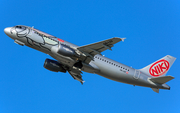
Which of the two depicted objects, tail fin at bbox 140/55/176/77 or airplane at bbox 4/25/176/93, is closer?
airplane at bbox 4/25/176/93

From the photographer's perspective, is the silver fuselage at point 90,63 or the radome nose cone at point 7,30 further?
the radome nose cone at point 7,30

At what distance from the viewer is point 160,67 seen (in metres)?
38.1

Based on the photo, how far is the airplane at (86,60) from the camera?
104 ft

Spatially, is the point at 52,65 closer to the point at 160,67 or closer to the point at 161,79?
the point at 161,79

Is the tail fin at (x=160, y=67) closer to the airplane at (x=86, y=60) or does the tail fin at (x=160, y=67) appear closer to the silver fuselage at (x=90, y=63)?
the airplane at (x=86, y=60)

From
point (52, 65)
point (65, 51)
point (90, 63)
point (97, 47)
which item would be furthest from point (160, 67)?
point (52, 65)

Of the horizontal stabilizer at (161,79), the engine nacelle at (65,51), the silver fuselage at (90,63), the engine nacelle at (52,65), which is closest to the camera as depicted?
the engine nacelle at (65,51)

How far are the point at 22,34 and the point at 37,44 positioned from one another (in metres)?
2.58

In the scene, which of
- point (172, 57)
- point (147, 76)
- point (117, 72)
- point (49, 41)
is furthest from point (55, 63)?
point (172, 57)

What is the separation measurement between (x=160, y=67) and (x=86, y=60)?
13.1 m

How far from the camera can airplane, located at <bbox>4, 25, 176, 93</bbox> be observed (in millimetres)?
31672

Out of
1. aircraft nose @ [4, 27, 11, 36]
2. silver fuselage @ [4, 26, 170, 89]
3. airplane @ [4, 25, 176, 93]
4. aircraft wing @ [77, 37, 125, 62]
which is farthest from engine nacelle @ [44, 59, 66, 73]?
aircraft nose @ [4, 27, 11, 36]

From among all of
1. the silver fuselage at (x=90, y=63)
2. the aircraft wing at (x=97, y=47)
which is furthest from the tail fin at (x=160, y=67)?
the aircraft wing at (x=97, y=47)

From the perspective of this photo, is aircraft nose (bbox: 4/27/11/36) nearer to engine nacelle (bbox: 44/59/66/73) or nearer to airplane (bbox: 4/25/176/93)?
airplane (bbox: 4/25/176/93)
